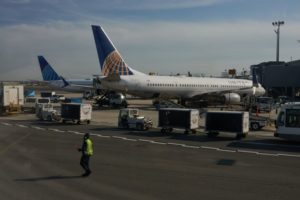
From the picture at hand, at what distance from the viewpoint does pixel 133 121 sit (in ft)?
119

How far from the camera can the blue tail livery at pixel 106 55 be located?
5784cm

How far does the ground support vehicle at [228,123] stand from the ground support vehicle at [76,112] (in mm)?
14232

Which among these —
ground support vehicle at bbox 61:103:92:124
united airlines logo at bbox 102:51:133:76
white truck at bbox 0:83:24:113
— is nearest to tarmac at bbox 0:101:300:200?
ground support vehicle at bbox 61:103:92:124

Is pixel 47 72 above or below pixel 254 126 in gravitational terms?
above

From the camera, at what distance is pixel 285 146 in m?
26.7

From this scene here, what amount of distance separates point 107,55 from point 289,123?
34740 millimetres

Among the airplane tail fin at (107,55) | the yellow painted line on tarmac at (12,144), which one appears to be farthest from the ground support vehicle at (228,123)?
the airplane tail fin at (107,55)

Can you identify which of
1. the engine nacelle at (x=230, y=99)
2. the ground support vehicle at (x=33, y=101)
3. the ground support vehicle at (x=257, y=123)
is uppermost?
the engine nacelle at (x=230, y=99)

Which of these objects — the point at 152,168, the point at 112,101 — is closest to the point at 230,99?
the point at 112,101

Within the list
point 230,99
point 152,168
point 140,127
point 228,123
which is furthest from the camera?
point 230,99

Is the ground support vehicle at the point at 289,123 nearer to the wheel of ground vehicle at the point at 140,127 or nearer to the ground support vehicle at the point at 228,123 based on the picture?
the ground support vehicle at the point at 228,123

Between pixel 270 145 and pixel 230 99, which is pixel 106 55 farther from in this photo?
pixel 270 145

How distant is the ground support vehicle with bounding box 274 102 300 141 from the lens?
88.9 ft

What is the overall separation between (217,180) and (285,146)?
11.4 m
